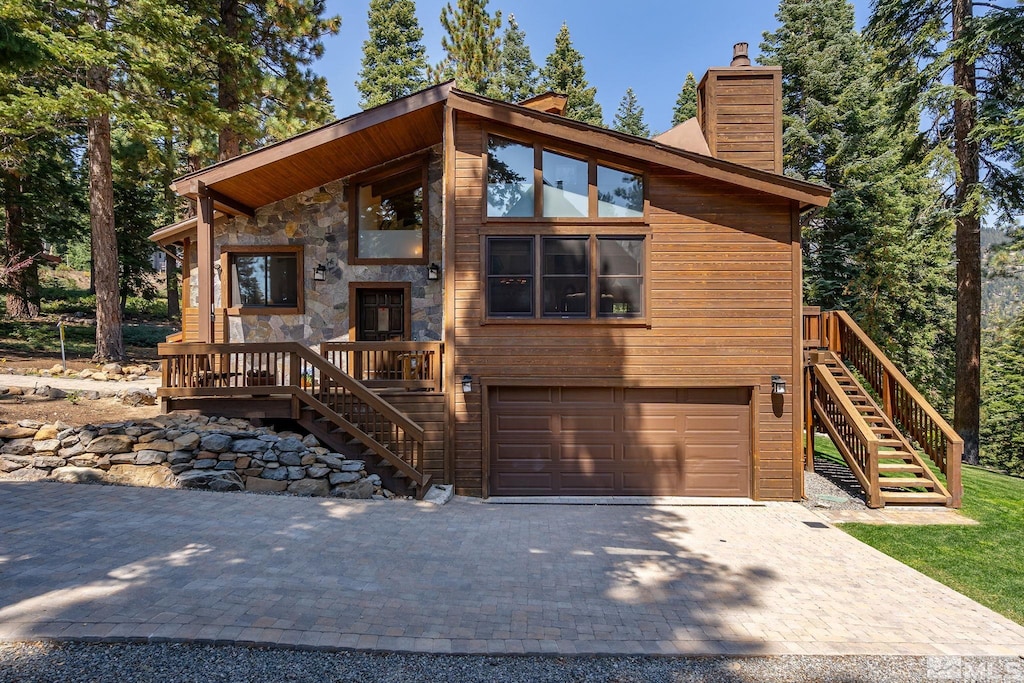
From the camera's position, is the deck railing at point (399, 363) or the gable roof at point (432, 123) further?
the deck railing at point (399, 363)

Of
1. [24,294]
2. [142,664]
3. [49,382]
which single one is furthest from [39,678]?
[24,294]

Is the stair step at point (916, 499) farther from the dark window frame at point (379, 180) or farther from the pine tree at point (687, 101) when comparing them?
the pine tree at point (687, 101)

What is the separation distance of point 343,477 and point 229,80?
1222cm

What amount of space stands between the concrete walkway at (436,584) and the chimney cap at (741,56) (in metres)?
8.62

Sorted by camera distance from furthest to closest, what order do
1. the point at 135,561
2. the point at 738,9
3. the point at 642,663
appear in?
the point at 738,9
the point at 135,561
the point at 642,663

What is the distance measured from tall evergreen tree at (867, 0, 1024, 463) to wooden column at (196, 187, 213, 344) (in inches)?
645

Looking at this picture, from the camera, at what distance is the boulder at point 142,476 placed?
690 cm

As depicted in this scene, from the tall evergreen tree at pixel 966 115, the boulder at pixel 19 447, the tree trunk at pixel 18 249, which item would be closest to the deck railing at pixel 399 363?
the boulder at pixel 19 447

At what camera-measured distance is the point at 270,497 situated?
6953 millimetres

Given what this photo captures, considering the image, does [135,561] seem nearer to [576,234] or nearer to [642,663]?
[642,663]

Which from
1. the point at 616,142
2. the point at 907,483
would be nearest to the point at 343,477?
the point at 616,142

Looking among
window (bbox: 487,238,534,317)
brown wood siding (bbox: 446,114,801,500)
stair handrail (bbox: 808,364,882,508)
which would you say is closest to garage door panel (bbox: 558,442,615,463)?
brown wood siding (bbox: 446,114,801,500)

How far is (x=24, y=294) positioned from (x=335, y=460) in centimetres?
1958

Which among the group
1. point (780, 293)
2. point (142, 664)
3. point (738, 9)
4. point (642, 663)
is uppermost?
point (738, 9)
